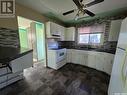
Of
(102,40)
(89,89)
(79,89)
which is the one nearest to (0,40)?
(79,89)

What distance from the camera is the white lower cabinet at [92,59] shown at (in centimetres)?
269

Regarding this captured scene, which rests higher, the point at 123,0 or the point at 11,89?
the point at 123,0

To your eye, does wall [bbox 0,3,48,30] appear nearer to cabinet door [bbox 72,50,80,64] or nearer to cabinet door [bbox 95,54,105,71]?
cabinet door [bbox 72,50,80,64]

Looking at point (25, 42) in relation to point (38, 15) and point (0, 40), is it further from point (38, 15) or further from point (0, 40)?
point (0, 40)

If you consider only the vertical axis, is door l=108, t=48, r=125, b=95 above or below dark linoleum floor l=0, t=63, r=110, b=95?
above

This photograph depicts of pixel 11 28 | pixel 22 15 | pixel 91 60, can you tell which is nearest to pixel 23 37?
pixel 22 15

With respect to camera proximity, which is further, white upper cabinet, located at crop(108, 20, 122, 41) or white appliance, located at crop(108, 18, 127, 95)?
white upper cabinet, located at crop(108, 20, 122, 41)

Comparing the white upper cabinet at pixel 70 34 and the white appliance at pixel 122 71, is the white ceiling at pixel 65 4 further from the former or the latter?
the white upper cabinet at pixel 70 34

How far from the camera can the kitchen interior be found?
1443 millimetres

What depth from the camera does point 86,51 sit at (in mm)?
3459

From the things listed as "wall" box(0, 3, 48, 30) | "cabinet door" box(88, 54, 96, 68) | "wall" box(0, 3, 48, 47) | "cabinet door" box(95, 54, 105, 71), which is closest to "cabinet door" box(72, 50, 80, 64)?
"cabinet door" box(88, 54, 96, 68)

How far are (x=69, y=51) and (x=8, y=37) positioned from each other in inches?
109

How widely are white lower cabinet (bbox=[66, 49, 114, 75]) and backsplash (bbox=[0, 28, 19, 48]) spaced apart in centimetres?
256

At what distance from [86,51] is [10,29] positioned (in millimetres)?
3066
